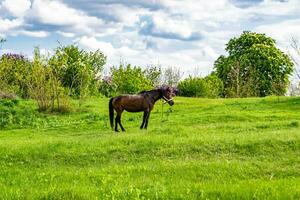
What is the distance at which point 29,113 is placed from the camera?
32.1 metres

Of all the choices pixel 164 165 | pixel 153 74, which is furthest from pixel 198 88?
pixel 164 165

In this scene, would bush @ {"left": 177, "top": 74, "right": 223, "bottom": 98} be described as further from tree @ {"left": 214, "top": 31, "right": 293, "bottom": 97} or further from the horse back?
the horse back

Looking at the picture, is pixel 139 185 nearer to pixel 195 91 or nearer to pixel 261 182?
pixel 261 182

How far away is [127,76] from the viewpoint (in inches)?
1832

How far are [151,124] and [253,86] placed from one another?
3202 centimetres

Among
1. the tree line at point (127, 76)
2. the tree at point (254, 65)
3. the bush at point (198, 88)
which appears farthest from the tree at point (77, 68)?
the tree at point (254, 65)

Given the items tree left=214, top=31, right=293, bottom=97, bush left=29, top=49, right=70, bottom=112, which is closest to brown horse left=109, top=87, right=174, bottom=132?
bush left=29, top=49, right=70, bottom=112

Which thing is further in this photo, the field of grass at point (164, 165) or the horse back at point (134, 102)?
the horse back at point (134, 102)

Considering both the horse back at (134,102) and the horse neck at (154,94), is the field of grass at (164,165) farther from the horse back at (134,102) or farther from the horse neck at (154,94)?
the horse neck at (154,94)

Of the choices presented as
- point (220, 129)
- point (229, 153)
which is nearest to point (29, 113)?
point (220, 129)

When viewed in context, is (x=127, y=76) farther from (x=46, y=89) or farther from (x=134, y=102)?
(x=134, y=102)

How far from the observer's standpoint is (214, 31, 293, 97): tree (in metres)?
55.8

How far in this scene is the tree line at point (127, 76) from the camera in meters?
36.1

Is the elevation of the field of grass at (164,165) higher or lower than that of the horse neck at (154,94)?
lower
